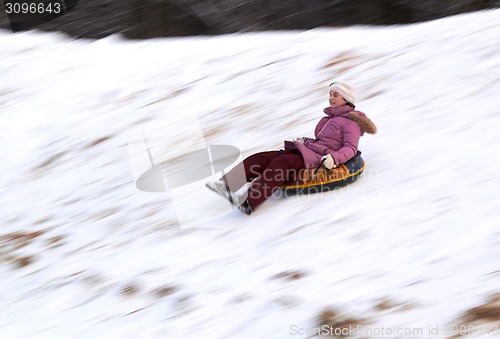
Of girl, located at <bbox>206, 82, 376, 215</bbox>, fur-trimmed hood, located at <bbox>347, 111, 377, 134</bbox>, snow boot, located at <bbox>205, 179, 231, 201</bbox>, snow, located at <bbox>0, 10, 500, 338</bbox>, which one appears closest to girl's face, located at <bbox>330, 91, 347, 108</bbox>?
girl, located at <bbox>206, 82, 376, 215</bbox>

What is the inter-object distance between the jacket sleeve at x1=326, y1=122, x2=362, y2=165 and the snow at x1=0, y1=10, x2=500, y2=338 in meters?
0.28

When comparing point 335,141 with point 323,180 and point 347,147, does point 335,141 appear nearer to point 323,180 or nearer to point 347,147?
point 347,147

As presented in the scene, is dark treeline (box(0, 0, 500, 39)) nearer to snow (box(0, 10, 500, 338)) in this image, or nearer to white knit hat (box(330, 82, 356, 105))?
snow (box(0, 10, 500, 338))

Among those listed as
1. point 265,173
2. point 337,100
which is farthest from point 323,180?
point 337,100

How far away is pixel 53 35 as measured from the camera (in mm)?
11984

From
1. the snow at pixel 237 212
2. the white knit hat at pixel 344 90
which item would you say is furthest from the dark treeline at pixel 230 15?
the white knit hat at pixel 344 90

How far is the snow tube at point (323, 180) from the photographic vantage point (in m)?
5.79

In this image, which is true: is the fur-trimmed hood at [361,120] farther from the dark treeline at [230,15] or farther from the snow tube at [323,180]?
the dark treeline at [230,15]

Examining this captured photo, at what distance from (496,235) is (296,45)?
608 cm

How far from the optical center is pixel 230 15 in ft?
37.2

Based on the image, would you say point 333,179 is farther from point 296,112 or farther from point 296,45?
point 296,45

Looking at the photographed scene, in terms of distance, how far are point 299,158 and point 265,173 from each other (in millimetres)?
340

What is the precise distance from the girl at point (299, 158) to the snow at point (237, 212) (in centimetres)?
22

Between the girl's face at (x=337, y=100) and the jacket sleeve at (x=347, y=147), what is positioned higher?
the girl's face at (x=337, y=100)
